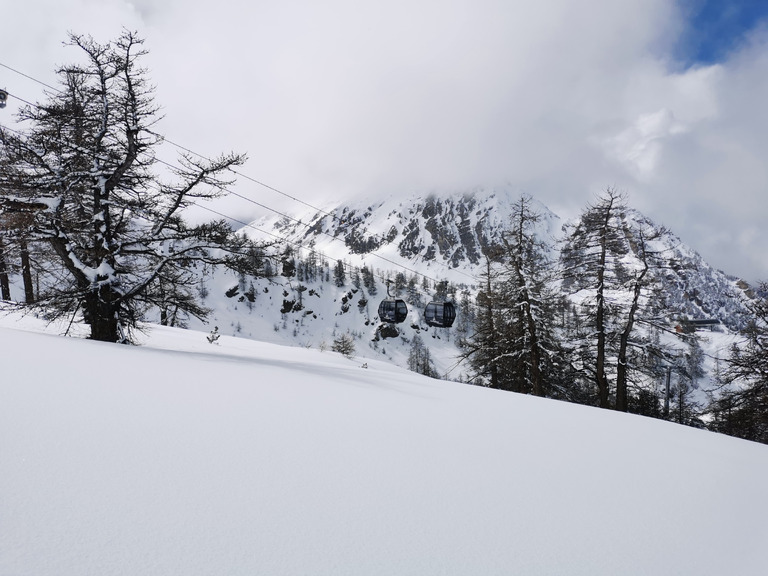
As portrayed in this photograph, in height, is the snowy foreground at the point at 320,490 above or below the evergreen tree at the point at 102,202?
below

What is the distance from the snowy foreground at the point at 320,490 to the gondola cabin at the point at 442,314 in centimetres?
1638

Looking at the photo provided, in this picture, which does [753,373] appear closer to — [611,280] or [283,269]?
[611,280]

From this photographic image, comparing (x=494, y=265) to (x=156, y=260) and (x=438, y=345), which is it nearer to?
(x=156, y=260)

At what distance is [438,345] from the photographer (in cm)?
12825

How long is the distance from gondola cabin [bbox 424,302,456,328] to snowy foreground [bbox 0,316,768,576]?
16.4 metres

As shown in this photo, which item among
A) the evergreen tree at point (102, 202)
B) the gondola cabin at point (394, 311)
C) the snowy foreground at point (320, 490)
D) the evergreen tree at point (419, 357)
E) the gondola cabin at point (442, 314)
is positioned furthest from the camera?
the evergreen tree at point (419, 357)

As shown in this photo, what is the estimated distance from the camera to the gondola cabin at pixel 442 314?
69.3 ft

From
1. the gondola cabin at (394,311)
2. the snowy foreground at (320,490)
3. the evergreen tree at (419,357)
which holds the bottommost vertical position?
the evergreen tree at (419,357)

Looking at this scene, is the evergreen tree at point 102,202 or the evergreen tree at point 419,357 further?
the evergreen tree at point 419,357

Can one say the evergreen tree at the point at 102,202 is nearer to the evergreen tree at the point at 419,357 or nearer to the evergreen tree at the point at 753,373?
the evergreen tree at the point at 753,373

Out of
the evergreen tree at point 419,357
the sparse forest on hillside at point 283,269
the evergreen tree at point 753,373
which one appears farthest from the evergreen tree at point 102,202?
the evergreen tree at point 419,357

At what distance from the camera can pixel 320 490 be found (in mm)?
2412

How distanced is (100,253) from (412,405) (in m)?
8.88

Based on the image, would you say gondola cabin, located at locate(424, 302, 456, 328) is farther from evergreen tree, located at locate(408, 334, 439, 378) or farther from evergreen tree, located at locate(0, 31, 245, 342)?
evergreen tree, located at locate(408, 334, 439, 378)
